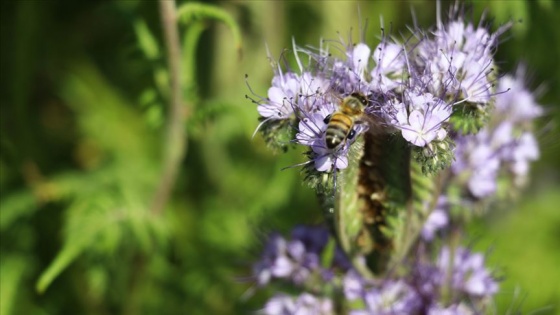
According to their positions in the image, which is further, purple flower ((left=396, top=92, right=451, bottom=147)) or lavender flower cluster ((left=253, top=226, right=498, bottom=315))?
lavender flower cluster ((left=253, top=226, right=498, bottom=315))

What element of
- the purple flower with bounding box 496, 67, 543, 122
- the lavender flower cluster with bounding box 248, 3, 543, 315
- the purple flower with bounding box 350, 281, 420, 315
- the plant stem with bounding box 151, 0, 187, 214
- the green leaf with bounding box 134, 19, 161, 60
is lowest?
the purple flower with bounding box 350, 281, 420, 315

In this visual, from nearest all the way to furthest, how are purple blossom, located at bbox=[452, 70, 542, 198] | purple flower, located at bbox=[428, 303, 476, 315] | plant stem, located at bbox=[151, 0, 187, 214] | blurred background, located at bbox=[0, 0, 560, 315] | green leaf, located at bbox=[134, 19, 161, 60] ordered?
purple flower, located at bbox=[428, 303, 476, 315], purple blossom, located at bbox=[452, 70, 542, 198], plant stem, located at bbox=[151, 0, 187, 214], green leaf, located at bbox=[134, 19, 161, 60], blurred background, located at bbox=[0, 0, 560, 315]

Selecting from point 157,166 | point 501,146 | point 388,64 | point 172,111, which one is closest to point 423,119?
point 388,64

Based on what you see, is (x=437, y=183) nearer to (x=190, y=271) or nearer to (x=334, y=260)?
(x=334, y=260)

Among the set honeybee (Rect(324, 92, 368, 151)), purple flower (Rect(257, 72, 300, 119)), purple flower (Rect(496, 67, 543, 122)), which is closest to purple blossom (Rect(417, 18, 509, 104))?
honeybee (Rect(324, 92, 368, 151))

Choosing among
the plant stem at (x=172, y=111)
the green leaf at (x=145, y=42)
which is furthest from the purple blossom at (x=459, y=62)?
the green leaf at (x=145, y=42)

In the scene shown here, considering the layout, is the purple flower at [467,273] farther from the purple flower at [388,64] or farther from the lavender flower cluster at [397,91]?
the purple flower at [388,64]

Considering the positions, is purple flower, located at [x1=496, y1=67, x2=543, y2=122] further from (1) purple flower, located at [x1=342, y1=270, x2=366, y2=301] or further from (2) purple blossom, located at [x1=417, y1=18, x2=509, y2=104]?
(1) purple flower, located at [x1=342, y1=270, x2=366, y2=301]

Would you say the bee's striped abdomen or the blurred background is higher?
the blurred background

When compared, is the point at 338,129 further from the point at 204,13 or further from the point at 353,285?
the point at 204,13
